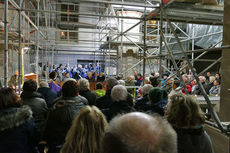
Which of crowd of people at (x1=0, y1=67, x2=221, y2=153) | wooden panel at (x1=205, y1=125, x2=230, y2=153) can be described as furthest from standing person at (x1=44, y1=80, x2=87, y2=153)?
wooden panel at (x1=205, y1=125, x2=230, y2=153)

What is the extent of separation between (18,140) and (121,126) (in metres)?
1.54

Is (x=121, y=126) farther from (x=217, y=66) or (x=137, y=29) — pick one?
(x=217, y=66)

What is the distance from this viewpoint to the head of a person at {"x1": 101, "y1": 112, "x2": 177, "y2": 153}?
805mm

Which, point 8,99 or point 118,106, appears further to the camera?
point 118,106

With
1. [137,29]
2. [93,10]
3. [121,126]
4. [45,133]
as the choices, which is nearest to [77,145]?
[121,126]

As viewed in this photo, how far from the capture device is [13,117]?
1912 mm

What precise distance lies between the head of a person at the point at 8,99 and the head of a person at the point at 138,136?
1.60 meters

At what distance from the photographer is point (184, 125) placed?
67.9 inches

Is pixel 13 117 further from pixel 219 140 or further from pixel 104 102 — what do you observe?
pixel 219 140

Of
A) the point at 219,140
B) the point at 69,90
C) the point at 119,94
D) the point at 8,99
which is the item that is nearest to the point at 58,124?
the point at 69,90

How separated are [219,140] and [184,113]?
1.19 m

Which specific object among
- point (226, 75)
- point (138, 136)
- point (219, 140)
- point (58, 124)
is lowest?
point (219, 140)

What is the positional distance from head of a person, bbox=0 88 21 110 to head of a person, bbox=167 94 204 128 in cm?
162

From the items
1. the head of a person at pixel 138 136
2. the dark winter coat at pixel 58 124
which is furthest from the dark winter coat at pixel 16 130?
the head of a person at pixel 138 136
